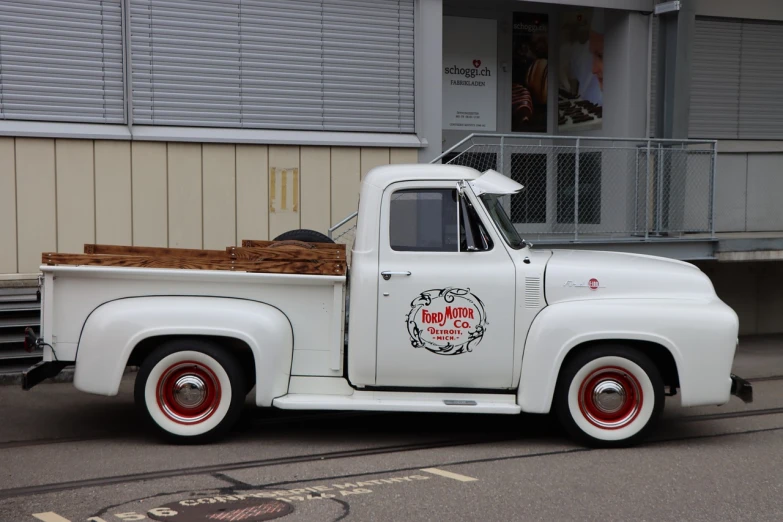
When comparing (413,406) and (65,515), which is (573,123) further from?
(65,515)

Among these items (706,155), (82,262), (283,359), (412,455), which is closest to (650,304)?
(412,455)

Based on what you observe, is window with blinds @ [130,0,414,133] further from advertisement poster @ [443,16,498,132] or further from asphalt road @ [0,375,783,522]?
asphalt road @ [0,375,783,522]

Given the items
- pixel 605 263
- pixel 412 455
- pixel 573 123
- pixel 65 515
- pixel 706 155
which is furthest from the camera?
pixel 573 123

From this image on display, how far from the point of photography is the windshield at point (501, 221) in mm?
7254

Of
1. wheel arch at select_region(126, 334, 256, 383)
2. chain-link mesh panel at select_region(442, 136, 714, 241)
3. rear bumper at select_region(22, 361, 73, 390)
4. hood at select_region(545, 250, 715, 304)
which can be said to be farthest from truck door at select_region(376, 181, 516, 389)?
chain-link mesh panel at select_region(442, 136, 714, 241)

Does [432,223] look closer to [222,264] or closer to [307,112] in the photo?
[222,264]

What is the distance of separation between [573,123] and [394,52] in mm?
3932

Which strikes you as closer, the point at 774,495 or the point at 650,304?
the point at 774,495

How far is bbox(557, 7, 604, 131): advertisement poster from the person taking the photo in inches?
575

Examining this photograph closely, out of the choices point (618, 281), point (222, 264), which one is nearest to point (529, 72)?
point (618, 281)

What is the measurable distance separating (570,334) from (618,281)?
0.63 m

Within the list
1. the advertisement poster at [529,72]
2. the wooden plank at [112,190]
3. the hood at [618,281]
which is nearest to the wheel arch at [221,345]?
the hood at [618,281]

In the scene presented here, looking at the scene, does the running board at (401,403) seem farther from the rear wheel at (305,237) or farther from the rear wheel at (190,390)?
A: the rear wheel at (305,237)

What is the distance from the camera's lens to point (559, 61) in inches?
606
